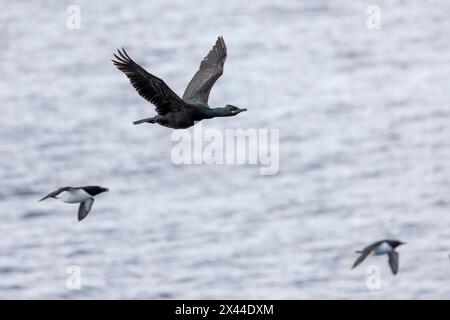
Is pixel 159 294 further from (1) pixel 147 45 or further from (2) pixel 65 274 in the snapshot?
(1) pixel 147 45

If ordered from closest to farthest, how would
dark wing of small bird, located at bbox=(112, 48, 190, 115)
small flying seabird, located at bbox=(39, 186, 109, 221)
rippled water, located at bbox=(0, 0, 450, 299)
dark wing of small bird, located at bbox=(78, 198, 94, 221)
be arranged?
dark wing of small bird, located at bbox=(112, 48, 190, 115) < dark wing of small bird, located at bbox=(78, 198, 94, 221) < small flying seabird, located at bbox=(39, 186, 109, 221) < rippled water, located at bbox=(0, 0, 450, 299)

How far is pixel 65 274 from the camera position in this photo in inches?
1255

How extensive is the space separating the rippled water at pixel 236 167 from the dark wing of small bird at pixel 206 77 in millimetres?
6667

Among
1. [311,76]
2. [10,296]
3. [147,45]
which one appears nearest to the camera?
[10,296]

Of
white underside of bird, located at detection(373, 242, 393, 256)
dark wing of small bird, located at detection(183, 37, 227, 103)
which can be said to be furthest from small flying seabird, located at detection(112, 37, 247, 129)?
white underside of bird, located at detection(373, 242, 393, 256)

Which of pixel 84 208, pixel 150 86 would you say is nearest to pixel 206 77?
pixel 150 86

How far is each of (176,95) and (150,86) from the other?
45cm

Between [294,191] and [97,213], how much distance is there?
554cm

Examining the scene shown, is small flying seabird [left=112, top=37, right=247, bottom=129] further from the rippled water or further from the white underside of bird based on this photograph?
the rippled water

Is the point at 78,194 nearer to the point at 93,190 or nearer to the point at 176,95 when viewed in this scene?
the point at 93,190

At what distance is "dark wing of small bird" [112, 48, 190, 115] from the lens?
22.0m

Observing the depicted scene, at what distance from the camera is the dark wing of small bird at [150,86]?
864 inches

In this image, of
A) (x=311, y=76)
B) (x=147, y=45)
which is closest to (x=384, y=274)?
(x=311, y=76)

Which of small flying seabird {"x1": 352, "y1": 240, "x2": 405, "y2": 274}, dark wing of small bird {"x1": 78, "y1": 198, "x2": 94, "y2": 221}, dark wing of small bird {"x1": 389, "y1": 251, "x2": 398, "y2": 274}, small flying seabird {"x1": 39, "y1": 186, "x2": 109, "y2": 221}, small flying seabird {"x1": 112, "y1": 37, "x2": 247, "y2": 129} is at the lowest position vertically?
dark wing of small bird {"x1": 389, "y1": 251, "x2": 398, "y2": 274}
